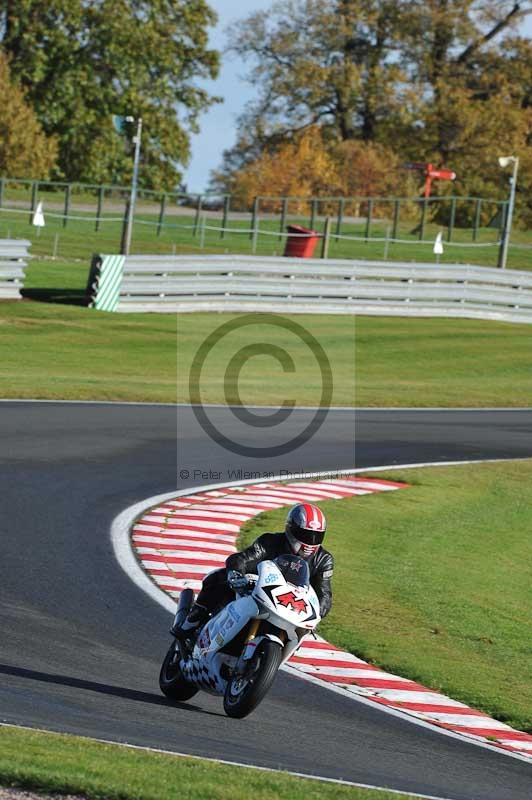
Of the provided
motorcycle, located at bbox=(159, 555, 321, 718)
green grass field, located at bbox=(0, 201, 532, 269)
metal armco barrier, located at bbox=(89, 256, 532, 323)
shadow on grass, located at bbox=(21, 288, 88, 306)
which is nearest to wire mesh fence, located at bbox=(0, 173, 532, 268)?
green grass field, located at bbox=(0, 201, 532, 269)

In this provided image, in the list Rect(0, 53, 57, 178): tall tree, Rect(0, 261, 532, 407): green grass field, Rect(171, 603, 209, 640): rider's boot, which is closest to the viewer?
Rect(171, 603, 209, 640): rider's boot

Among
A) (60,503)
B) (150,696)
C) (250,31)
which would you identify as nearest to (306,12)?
(250,31)

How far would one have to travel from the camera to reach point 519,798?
25.2ft

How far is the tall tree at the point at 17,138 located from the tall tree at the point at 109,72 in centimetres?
388

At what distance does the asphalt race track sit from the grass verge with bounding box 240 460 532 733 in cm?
122

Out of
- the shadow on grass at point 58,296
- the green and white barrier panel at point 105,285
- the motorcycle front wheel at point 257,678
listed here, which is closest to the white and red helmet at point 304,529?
the motorcycle front wheel at point 257,678

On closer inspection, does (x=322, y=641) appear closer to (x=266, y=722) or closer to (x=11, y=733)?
(x=266, y=722)

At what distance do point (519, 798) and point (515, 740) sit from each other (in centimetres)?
148

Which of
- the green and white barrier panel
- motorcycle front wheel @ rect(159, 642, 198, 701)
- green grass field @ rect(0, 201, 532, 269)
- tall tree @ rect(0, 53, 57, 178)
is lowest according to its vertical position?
motorcycle front wheel @ rect(159, 642, 198, 701)

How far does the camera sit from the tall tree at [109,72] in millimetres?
66875

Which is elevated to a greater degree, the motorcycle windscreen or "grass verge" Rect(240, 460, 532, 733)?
the motorcycle windscreen

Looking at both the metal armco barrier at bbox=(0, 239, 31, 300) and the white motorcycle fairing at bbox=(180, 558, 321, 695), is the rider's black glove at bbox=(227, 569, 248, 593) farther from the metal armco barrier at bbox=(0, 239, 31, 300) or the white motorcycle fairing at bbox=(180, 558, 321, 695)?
the metal armco barrier at bbox=(0, 239, 31, 300)

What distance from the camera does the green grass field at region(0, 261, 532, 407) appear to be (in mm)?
25875

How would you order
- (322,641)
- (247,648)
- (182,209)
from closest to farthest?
(247,648)
(322,641)
(182,209)
